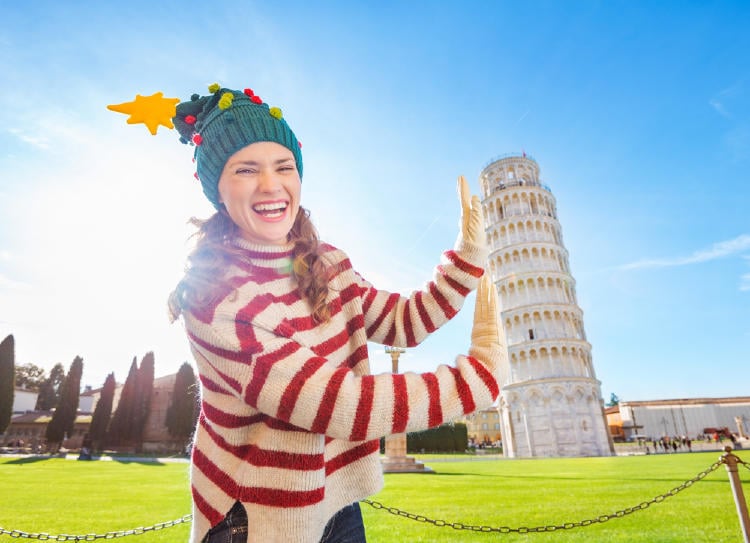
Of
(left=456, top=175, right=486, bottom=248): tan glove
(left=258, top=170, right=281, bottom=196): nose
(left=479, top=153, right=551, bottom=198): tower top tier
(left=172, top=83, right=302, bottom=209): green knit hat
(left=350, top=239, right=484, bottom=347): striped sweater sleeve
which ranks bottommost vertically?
(left=350, top=239, right=484, bottom=347): striped sweater sleeve

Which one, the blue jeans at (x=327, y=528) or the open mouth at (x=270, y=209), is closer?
the blue jeans at (x=327, y=528)

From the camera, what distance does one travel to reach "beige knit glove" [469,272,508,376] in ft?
4.60

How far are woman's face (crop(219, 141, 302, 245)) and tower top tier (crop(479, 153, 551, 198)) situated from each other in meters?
56.4

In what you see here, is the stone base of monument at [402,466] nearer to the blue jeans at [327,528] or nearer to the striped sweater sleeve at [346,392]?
the blue jeans at [327,528]

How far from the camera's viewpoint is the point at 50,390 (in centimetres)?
7119

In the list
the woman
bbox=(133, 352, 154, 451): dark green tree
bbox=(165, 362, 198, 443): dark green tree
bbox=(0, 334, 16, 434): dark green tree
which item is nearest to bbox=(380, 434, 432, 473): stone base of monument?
the woman

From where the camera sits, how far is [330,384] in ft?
4.16

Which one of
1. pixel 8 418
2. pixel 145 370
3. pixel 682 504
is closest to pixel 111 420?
pixel 145 370

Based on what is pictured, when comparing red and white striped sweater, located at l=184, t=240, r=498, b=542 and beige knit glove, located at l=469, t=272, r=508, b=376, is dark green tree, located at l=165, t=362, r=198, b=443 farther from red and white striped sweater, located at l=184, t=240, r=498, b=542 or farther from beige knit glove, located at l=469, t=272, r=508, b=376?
beige knit glove, located at l=469, t=272, r=508, b=376

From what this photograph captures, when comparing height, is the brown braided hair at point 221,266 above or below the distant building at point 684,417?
above

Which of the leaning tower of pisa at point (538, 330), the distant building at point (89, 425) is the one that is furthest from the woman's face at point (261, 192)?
the distant building at point (89, 425)

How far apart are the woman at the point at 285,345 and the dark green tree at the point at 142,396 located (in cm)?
5282

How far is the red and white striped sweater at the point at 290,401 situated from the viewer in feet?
4.17

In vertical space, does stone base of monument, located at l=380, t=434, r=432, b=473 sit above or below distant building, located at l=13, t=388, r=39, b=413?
below
